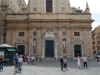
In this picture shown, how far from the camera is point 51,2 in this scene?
42.2 meters

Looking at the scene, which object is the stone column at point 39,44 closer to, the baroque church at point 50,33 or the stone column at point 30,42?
the baroque church at point 50,33

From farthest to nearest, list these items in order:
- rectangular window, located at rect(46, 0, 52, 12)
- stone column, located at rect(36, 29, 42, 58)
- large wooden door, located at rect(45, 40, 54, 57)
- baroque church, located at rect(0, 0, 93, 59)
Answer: rectangular window, located at rect(46, 0, 52, 12) < large wooden door, located at rect(45, 40, 54, 57) < baroque church, located at rect(0, 0, 93, 59) < stone column, located at rect(36, 29, 42, 58)

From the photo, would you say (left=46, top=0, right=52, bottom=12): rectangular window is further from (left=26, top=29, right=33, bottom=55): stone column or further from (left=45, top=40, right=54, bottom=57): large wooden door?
(left=45, top=40, right=54, bottom=57): large wooden door

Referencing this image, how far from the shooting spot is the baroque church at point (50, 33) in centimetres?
4012

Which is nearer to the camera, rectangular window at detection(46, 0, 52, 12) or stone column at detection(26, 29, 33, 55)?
stone column at detection(26, 29, 33, 55)

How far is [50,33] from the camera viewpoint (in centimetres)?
4041

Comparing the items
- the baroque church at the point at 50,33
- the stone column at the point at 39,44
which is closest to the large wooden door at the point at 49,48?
the baroque church at the point at 50,33

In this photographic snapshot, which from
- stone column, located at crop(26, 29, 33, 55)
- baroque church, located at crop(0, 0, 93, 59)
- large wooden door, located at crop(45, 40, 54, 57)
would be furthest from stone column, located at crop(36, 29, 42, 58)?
large wooden door, located at crop(45, 40, 54, 57)

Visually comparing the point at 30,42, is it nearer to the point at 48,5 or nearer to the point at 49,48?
the point at 49,48

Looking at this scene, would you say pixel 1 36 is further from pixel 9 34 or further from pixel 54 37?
pixel 54 37

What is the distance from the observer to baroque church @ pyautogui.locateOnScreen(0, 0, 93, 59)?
4012 centimetres

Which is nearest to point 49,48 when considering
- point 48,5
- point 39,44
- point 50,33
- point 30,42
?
point 39,44

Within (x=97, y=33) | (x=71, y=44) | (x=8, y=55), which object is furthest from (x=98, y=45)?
(x=8, y=55)

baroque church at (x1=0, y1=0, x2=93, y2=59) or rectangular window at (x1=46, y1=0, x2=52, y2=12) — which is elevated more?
rectangular window at (x1=46, y1=0, x2=52, y2=12)
